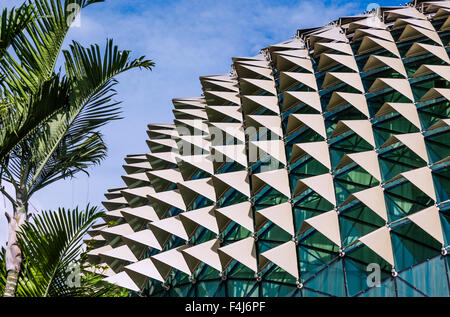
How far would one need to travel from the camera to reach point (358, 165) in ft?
58.5

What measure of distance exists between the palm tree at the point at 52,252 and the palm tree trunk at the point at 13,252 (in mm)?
103

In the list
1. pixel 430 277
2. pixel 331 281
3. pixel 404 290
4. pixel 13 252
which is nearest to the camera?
pixel 13 252

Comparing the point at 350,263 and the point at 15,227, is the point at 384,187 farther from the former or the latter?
the point at 15,227

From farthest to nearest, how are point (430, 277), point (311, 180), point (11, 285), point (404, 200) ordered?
point (311, 180) < point (404, 200) < point (430, 277) < point (11, 285)

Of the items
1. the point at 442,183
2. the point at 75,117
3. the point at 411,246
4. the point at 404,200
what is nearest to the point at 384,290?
the point at 411,246

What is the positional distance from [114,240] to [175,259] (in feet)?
20.9

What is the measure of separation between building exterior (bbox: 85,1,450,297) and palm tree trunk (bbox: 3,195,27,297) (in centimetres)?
923

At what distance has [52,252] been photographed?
7625 millimetres

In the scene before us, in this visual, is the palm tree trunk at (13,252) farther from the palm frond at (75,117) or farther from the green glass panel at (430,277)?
the green glass panel at (430,277)

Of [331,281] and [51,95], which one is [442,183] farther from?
[51,95]

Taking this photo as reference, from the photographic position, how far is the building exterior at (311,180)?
49.8ft

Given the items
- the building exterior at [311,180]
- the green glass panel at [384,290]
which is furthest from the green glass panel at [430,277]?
the green glass panel at [384,290]

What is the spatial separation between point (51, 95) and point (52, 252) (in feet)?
8.21

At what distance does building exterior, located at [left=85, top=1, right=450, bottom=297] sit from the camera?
598 inches
